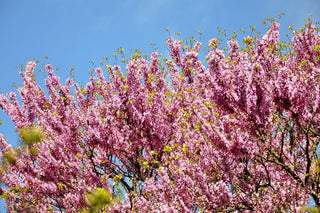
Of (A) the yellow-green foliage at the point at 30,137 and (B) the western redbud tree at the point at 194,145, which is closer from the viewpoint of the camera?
(A) the yellow-green foliage at the point at 30,137

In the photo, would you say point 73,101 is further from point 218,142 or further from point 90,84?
point 218,142

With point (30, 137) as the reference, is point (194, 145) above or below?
above

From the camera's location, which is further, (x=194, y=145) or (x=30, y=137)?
(x=194, y=145)

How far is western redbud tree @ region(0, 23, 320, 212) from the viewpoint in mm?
4695

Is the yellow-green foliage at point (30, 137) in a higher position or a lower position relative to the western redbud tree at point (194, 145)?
lower

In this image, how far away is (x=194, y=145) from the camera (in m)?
7.96

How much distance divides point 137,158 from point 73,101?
537 cm

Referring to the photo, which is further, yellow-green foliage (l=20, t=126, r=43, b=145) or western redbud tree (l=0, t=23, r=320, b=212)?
western redbud tree (l=0, t=23, r=320, b=212)

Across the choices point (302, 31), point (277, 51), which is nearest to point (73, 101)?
point (277, 51)

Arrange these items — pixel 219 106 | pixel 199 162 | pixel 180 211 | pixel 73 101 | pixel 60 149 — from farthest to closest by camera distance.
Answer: pixel 73 101 < pixel 60 149 < pixel 199 162 < pixel 180 211 < pixel 219 106

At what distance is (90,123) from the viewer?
7.28 m

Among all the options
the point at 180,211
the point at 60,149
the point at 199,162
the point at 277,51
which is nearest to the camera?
the point at 180,211

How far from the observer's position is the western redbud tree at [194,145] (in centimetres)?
470

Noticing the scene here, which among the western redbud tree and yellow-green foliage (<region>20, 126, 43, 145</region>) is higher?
the western redbud tree
